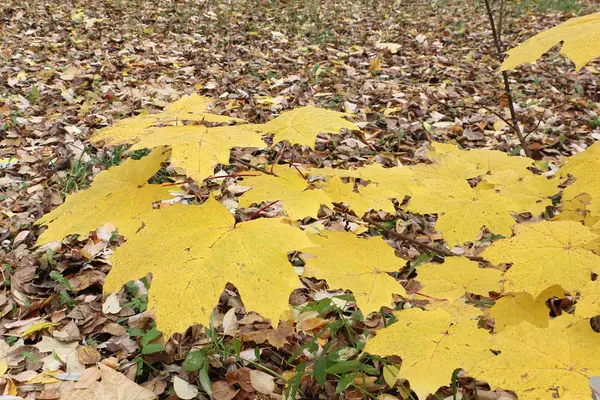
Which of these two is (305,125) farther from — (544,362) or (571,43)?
(544,362)

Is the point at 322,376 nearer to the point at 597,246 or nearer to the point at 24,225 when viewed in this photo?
the point at 597,246

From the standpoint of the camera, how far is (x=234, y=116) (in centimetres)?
400

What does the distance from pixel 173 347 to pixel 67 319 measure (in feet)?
1.87

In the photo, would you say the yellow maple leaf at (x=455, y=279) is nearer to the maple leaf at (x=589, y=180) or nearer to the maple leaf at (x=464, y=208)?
the maple leaf at (x=464, y=208)

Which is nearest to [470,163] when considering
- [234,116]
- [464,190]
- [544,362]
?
[464,190]

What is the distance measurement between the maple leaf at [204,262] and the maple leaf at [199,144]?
0.09 metres

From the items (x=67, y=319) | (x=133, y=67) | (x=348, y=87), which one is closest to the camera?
(x=67, y=319)

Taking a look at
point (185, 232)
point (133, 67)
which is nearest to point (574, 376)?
point (185, 232)

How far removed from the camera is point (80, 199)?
1.18 m

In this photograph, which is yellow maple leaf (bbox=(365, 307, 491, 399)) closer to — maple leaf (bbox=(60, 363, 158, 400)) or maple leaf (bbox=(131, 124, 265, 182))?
maple leaf (bbox=(131, 124, 265, 182))

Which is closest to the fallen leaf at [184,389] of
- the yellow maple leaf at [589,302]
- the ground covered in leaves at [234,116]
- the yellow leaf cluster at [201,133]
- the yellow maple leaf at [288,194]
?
the ground covered in leaves at [234,116]

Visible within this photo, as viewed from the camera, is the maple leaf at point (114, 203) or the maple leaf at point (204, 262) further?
the maple leaf at point (114, 203)

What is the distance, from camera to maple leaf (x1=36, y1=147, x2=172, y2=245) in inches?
44.3

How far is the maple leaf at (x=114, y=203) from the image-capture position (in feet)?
3.69
